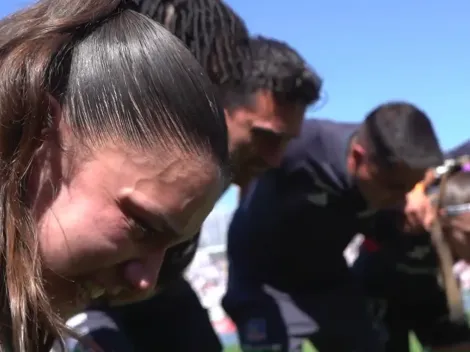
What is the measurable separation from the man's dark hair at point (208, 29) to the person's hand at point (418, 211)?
1258 millimetres

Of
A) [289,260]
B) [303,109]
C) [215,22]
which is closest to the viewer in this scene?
[215,22]

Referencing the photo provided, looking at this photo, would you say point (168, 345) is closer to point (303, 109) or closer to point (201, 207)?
point (303, 109)

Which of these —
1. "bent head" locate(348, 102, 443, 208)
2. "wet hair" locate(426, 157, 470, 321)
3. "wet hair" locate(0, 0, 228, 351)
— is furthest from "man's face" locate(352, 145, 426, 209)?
"wet hair" locate(0, 0, 228, 351)

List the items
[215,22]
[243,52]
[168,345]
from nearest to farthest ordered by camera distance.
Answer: [215,22], [243,52], [168,345]

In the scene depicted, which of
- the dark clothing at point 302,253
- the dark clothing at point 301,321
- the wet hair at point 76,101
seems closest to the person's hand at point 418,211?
the dark clothing at point 302,253

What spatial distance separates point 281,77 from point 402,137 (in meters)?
0.49

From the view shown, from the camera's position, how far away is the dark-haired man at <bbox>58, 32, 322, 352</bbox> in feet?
6.01

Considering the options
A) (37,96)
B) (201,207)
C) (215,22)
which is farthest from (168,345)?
(37,96)

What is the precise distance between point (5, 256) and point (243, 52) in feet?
2.45

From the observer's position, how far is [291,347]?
8.50 ft

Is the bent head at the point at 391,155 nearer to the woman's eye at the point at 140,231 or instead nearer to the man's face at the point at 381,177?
the man's face at the point at 381,177

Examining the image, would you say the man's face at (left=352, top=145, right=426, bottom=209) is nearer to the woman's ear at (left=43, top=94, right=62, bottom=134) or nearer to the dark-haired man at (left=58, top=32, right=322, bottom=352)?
the dark-haired man at (left=58, top=32, right=322, bottom=352)

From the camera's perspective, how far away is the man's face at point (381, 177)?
8.05 feet

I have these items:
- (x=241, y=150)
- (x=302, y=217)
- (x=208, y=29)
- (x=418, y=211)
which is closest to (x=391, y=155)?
(x=418, y=211)
